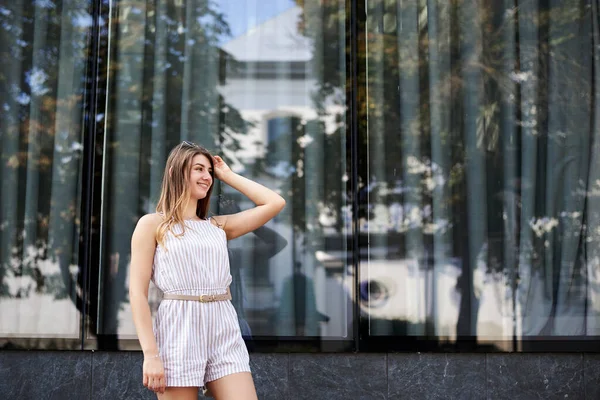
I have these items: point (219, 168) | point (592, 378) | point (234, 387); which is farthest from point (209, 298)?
point (592, 378)

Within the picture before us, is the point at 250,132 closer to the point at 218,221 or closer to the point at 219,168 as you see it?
the point at 219,168

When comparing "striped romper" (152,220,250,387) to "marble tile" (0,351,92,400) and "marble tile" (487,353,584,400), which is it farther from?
"marble tile" (487,353,584,400)

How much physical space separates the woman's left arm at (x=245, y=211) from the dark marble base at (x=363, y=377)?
1.83 meters

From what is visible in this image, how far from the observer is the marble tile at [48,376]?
206 inches

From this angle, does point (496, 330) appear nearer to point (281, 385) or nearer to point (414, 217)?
point (414, 217)

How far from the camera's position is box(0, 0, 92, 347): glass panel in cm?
539

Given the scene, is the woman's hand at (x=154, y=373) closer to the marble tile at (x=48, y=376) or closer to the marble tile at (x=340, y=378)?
the marble tile at (x=340, y=378)

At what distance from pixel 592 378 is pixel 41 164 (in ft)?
14.6

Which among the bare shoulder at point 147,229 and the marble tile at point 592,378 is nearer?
the bare shoulder at point 147,229

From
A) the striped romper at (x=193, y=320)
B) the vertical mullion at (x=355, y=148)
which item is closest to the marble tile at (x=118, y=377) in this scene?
the vertical mullion at (x=355, y=148)

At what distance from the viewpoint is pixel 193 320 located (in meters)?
3.20

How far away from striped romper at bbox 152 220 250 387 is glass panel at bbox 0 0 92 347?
7.81 ft

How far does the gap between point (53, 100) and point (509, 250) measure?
3.74 metres

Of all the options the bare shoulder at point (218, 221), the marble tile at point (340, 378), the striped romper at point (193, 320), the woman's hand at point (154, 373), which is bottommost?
the marble tile at point (340, 378)
